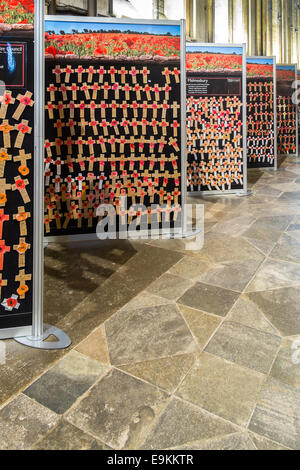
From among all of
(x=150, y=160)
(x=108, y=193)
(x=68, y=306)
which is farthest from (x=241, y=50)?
(x=68, y=306)

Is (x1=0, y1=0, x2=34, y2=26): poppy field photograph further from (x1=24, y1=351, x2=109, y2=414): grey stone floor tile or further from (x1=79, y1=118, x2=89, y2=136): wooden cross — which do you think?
(x1=79, y1=118, x2=89, y2=136): wooden cross

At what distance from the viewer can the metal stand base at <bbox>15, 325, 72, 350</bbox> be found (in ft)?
6.31

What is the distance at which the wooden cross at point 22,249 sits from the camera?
1928 millimetres

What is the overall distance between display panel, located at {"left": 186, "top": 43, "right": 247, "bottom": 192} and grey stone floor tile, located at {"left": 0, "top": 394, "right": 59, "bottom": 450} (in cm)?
484

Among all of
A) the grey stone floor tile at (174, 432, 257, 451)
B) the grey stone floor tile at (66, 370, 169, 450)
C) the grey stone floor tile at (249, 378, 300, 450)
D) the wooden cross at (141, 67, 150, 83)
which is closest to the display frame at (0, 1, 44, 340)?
the grey stone floor tile at (66, 370, 169, 450)

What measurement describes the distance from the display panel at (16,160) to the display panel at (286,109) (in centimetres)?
911

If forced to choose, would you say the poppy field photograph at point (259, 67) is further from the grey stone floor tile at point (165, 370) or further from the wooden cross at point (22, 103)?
the grey stone floor tile at point (165, 370)

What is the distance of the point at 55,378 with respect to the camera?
167cm

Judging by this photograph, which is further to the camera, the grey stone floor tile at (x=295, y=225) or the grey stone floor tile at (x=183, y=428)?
the grey stone floor tile at (x=295, y=225)

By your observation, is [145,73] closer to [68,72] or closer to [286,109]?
[68,72]

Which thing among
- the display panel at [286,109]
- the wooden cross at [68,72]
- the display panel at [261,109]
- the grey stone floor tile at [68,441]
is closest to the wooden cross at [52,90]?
the wooden cross at [68,72]

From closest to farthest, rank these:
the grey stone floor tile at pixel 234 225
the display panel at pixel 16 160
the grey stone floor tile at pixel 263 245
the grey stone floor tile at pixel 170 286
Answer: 1. the display panel at pixel 16 160
2. the grey stone floor tile at pixel 170 286
3. the grey stone floor tile at pixel 263 245
4. the grey stone floor tile at pixel 234 225

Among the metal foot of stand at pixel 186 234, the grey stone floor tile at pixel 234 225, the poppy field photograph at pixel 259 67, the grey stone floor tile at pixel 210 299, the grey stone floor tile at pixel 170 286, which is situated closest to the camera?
the grey stone floor tile at pixel 210 299

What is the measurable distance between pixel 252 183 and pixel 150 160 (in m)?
3.82
